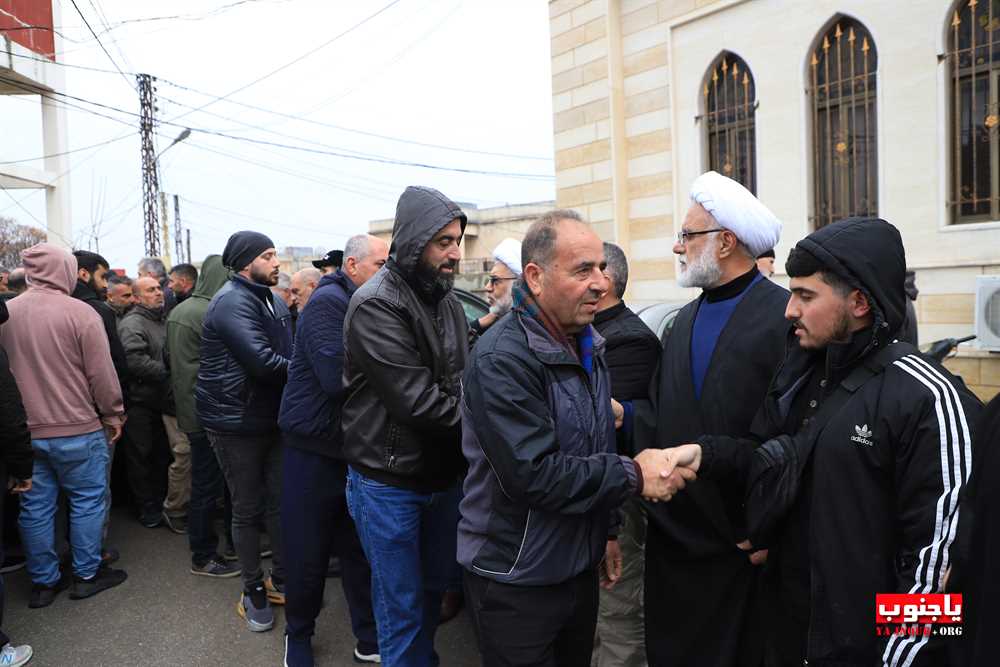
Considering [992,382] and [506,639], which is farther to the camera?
[992,382]

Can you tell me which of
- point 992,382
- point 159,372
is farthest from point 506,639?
point 992,382

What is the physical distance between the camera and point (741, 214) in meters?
2.47

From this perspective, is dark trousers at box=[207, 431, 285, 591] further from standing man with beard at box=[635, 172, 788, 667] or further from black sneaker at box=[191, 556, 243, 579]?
standing man with beard at box=[635, 172, 788, 667]

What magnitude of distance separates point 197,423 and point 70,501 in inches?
34.3

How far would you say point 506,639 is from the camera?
2.06m

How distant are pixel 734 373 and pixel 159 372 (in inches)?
182

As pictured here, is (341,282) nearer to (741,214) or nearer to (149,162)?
(741,214)

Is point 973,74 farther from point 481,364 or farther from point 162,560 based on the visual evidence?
point 162,560

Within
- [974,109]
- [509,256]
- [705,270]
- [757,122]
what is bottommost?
[705,270]

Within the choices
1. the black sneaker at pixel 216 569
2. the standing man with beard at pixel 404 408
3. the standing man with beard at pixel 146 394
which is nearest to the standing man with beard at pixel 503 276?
the standing man with beard at pixel 404 408

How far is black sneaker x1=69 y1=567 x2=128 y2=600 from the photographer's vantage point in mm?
4441

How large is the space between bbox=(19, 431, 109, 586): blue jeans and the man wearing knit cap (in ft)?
3.16

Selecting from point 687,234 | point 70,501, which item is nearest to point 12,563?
point 70,501

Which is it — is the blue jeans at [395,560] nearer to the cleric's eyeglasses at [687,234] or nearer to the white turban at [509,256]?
the cleric's eyeglasses at [687,234]
